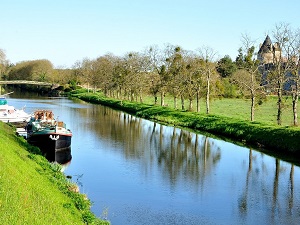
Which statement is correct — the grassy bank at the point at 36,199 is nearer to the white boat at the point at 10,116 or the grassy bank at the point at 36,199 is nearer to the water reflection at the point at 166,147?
the water reflection at the point at 166,147

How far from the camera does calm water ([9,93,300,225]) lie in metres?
14.9

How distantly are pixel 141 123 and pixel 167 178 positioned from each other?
24.6 metres

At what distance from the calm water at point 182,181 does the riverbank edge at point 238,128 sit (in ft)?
6.07

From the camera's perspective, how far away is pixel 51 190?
42.5ft

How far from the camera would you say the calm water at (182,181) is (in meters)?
14.9

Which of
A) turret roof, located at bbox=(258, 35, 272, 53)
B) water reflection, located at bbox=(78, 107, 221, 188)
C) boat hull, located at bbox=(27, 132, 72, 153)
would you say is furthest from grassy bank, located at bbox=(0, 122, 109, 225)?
turret roof, located at bbox=(258, 35, 272, 53)

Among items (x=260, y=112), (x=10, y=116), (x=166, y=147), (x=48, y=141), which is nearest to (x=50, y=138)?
(x=48, y=141)

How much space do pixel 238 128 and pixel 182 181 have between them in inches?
631

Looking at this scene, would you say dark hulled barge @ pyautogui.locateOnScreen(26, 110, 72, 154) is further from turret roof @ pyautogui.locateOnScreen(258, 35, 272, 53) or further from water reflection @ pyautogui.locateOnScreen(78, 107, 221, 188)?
turret roof @ pyautogui.locateOnScreen(258, 35, 272, 53)

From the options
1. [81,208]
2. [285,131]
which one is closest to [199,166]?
[285,131]

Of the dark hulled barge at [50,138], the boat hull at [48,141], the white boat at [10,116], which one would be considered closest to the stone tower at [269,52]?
the dark hulled barge at [50,138]

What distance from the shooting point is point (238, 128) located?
34.3m

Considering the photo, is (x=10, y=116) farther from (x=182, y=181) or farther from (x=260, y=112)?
(x=260, y=112)

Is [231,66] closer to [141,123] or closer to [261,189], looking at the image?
[141,123]
